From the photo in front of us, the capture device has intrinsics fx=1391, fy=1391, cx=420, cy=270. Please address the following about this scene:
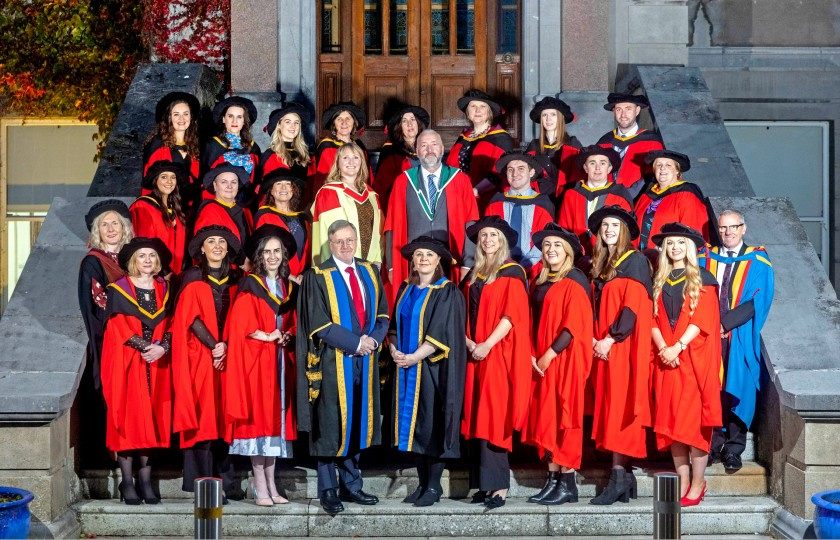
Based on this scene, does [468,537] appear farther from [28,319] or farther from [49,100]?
[49,100]

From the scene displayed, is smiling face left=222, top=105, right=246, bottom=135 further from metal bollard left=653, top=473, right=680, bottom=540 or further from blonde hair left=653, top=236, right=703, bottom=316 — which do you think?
metal bollard left=653, top=473, right=680, bottom=540

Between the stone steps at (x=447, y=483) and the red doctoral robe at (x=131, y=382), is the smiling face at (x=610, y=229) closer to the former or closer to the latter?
the stone steps at (x=447, y=483)

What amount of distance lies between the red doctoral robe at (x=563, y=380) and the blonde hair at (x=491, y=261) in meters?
0.38

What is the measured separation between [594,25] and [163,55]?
13.9ft

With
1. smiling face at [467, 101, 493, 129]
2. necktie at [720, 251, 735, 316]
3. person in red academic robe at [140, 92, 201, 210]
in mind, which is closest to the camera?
necktie at [720, 251, 735, 316]

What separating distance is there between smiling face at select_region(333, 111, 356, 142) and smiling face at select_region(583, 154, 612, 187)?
74.4 inches

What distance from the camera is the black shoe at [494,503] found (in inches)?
Result: 342

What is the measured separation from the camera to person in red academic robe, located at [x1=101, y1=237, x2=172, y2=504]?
880 centimetres

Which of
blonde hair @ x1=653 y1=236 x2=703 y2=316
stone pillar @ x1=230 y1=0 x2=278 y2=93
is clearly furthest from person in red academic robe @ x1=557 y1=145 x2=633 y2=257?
stone pillar @ x1=230 y1=0 x2=278 y2=93

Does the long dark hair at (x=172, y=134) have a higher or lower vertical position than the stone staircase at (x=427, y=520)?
higher

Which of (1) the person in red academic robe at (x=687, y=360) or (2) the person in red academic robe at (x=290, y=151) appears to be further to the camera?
(2) the person in red academic robe at (x=290, y=151)

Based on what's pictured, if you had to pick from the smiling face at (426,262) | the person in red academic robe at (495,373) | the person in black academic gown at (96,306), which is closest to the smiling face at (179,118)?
the person in black academic gown at (96,306)

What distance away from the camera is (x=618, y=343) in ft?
29.0

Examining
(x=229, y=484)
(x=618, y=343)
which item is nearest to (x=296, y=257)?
(x=229, y=484)
